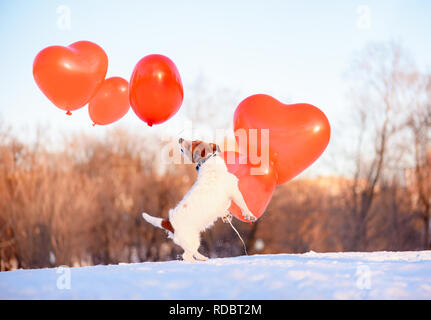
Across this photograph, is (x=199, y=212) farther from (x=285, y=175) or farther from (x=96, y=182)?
(x=96, y=182)

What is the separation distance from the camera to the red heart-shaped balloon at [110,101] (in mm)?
4629

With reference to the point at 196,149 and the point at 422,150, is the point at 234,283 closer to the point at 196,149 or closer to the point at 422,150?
the point at 196,149

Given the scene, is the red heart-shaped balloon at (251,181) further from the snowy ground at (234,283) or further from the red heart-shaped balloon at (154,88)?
the snowy ground at (234,283)

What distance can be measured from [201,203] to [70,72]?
2079mm

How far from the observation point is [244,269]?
2.61m

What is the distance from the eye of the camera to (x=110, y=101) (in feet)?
15.2

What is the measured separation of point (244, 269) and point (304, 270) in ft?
1.24

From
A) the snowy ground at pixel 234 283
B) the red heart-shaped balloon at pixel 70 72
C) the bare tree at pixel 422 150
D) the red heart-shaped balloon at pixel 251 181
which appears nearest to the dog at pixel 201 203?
the snowy ground at pixel 234 283

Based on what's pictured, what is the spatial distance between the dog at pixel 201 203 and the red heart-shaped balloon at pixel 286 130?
0.77m

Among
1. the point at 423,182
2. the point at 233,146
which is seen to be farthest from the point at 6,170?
the point at 423,182

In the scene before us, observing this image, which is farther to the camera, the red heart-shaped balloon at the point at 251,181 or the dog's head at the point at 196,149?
the red heart-shaped balloon at the point at 251,181

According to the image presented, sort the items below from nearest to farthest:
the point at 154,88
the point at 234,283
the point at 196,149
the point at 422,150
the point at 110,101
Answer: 1. the point at 234,283
2. the point at 196,149
3. the point at 154,88
4. the point at 110,101
5. the point at 422,150

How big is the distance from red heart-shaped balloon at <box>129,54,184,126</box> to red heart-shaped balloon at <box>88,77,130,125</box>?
0.89 meters

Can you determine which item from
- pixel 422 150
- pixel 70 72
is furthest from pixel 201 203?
pixel 422 150
